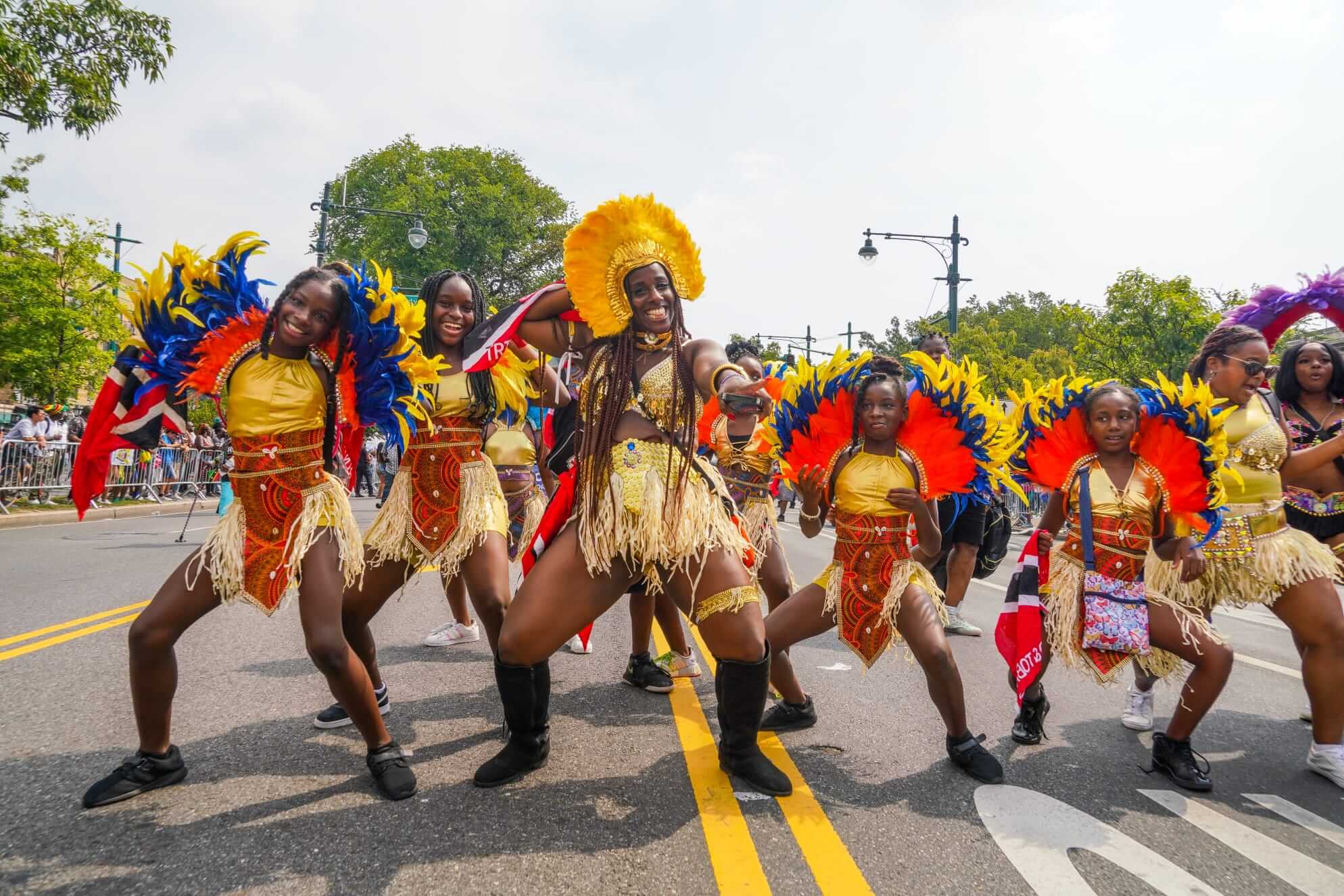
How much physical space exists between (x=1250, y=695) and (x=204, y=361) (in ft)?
19.4

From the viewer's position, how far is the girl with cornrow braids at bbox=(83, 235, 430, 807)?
10.1 feet

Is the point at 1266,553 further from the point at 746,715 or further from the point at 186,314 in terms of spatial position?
the point at 186,314

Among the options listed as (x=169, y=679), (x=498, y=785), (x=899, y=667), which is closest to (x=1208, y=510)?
(x=899, y=667)

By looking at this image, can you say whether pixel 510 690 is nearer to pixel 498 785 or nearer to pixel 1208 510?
pixel 498 785

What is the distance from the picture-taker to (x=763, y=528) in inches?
207

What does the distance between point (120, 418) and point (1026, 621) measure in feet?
13.0

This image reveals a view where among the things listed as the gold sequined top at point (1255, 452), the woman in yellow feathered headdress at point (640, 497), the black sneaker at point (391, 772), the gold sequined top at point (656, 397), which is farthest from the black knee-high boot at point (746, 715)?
the gold sequined top at point (1255, 452)

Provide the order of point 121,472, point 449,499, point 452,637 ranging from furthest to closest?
point 121,472 < point 452,637 < point 449,499

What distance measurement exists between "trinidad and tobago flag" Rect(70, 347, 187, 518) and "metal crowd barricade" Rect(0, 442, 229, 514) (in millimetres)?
7868

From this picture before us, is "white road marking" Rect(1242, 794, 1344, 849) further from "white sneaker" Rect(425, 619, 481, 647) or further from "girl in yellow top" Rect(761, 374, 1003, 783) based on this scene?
"white sneaker" Rect(425, 619, 481, 647)

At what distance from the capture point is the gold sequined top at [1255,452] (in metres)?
4.16

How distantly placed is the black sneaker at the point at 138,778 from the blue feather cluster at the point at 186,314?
4.47 feet

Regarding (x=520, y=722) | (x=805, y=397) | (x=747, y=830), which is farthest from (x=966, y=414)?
(x=520, y=722)

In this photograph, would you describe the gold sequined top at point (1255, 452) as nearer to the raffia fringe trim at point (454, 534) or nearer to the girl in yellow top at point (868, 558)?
the girl in yellow top at point (868, 558)
